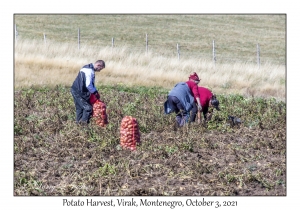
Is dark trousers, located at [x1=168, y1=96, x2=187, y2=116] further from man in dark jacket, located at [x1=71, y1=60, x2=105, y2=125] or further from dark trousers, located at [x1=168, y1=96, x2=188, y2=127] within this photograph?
man in dark jacket, located at [x1=71, y1=60, x2=105, y2=125]

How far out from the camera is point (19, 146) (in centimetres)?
1022

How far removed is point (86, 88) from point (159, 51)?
20.1 metres

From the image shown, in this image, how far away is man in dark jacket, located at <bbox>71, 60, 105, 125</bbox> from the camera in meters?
11.7

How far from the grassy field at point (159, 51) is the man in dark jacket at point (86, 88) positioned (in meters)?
6.23

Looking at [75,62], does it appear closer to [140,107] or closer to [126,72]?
[126,72]

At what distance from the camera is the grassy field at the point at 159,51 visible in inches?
804

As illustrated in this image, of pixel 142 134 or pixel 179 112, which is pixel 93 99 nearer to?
pixel 142 134

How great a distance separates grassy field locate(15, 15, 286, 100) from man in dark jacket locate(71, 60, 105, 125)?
6231mm

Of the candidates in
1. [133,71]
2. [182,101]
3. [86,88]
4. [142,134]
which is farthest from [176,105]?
[133,71]

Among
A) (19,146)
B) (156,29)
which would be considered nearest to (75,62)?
(19,146)

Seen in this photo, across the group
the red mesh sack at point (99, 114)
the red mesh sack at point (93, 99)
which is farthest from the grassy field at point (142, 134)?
the red mesh sack at point (93, 99)

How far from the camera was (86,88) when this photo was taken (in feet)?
38.9

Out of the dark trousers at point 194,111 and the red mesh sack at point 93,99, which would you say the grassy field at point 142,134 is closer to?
the dark trousers at point 194,111

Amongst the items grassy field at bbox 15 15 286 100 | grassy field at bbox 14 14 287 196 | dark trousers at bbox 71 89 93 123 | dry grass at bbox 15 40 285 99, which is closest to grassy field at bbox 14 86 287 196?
grassy field at bbox 14 14 287 196
